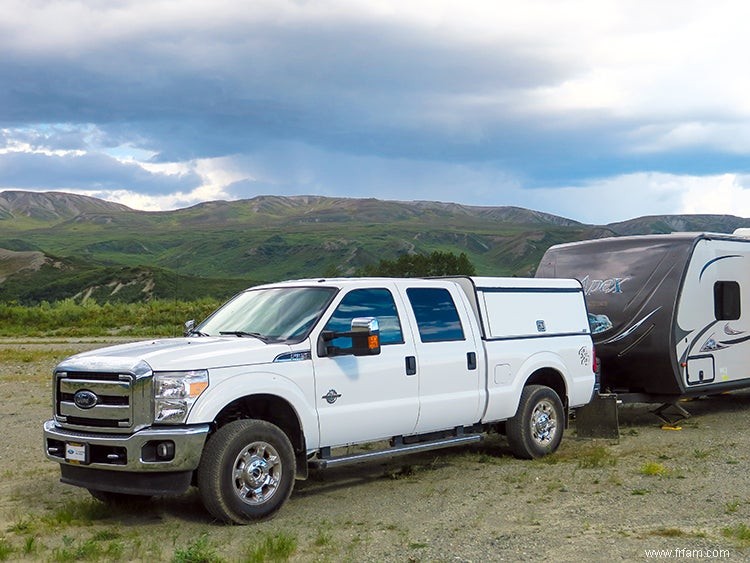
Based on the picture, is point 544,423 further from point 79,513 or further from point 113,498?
point 79,513

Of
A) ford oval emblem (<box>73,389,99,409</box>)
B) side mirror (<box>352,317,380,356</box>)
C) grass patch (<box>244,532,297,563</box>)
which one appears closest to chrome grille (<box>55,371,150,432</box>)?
ford oval emblem (<box>73,389,99,409</box>)

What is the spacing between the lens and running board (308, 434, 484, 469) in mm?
8030

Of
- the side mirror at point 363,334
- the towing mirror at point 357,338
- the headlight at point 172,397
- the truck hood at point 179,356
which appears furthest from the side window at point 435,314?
the headlight at point 172,397

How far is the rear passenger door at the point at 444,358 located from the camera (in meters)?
8.99

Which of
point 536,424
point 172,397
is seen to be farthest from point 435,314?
point 172,397

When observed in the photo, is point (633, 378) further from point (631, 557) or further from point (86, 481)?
point (86, 481)

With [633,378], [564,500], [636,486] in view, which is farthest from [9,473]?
[633,378]

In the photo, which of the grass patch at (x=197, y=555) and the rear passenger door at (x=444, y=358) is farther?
the rear passenger door at (x=444, y=358)

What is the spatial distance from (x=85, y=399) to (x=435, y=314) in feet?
12.0

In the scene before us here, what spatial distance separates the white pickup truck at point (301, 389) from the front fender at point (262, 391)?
0.01m

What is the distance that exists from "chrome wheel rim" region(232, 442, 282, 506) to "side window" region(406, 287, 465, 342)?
7.23 feet

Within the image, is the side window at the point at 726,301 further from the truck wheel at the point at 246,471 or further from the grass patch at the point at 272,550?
the grass patch at the point at 272,550

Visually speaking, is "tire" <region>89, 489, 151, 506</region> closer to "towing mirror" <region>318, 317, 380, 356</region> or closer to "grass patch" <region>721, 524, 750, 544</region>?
"towing mirror" <region>318, 317, 380, 356</region>

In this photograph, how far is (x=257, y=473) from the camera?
750 cm
